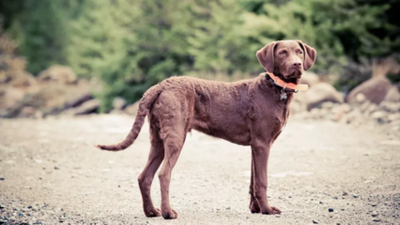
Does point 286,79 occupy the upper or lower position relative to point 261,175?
upper

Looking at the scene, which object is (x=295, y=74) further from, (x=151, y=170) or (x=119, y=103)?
(x=119, y=103)

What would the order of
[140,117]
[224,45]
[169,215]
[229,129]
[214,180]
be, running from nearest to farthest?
[169,215]
[140,117]
[229,129]
[214,180]
[224,45]

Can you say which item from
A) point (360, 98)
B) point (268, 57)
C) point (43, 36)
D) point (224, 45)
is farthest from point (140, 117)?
point (43, 36)

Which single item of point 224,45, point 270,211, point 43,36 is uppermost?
point 224,45

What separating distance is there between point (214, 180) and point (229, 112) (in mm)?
2134

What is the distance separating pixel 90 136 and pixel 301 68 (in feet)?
28.1

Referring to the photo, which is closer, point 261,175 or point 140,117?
point 140,117

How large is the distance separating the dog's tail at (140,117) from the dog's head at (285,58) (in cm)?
133

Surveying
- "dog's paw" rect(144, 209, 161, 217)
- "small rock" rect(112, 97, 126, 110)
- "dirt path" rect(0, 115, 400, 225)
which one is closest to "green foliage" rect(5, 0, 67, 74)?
"small rock" rect(112, 97, 126, 110)

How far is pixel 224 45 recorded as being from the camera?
20297mm

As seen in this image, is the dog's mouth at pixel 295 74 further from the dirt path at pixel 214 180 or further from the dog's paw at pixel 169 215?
the dog's paw at pixel 169 215

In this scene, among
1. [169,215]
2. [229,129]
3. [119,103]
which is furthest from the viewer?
[119,103]

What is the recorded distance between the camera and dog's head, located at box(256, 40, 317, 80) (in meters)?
5.61

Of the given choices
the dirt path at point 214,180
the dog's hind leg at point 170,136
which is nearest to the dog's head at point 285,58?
the dog's hind leg at point 170,136
